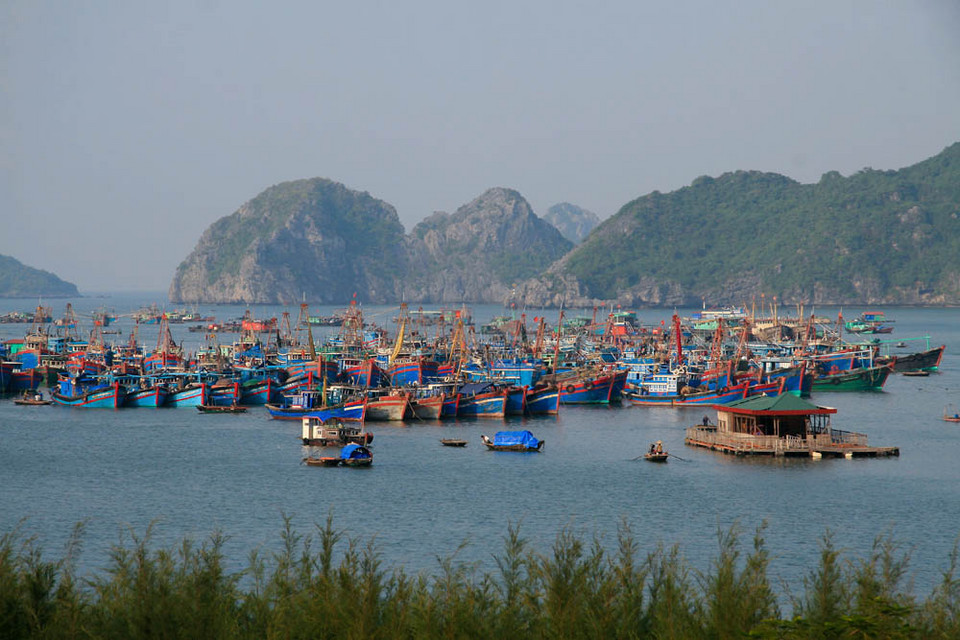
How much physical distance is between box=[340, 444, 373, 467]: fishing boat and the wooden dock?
19.6m

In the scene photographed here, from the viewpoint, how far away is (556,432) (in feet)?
250

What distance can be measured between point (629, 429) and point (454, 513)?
31703 mm

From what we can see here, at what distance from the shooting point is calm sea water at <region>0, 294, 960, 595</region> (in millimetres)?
43750

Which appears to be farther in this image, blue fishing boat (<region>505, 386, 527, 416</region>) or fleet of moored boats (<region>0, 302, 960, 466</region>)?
blue fishing boat (<region>505, 386, 527, 416</region>)

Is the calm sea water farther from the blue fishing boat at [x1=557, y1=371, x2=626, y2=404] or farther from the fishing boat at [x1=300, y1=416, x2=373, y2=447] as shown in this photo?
the blue fishing boat at [x1=557, y1=371, x2=626, y2=404]

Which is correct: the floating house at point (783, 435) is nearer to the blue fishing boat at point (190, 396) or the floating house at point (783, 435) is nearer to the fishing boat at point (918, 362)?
the blue fishing boat at point (190, 396)

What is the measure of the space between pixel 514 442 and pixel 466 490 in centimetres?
1350

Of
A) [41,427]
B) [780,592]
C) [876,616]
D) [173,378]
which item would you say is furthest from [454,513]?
[173,378]

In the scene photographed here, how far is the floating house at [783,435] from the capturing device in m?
62.4

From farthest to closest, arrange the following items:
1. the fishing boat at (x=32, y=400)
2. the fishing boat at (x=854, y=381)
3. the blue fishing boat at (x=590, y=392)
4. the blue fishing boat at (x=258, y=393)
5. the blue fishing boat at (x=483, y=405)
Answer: the fishing boat at (x=854, y=381)
the blue fishing boat at (x=590, y=392)
the blue fishing boat at (x=258, y=393)
the fishing boat at (x=32, y=400)
the blue fishing boat at (x=483, y=405)

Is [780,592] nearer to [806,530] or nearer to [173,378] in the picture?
[806,530]

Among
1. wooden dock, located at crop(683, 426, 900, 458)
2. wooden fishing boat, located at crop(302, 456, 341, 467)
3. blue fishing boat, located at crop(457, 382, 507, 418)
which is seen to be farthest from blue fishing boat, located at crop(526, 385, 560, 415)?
wooden fishing boat, located at crop(302, 456, 341, 467)

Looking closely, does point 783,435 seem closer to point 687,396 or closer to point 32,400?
point 687,396

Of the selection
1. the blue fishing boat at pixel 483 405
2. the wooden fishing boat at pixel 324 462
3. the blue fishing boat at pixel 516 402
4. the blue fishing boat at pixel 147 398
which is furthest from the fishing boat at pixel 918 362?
the wooden fishing boat at pixel 324 462
